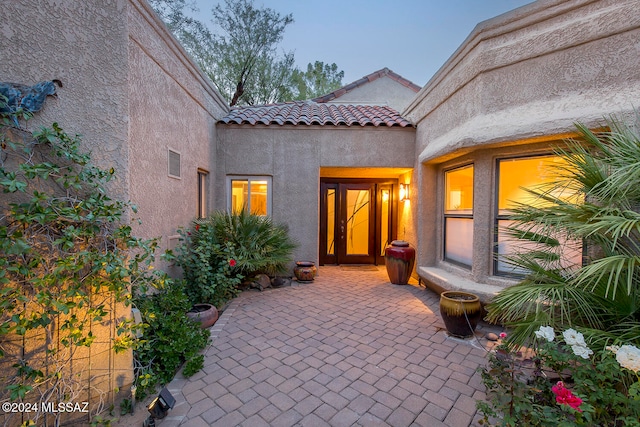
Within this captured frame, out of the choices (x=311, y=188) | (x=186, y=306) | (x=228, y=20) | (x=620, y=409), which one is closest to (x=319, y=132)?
(x=311, y=188)

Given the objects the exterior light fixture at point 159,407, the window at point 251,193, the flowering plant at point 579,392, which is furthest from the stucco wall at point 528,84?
the exterior light fixture at point 159,407

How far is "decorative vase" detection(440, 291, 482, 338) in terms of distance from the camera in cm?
469

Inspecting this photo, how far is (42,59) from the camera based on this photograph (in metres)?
2.87

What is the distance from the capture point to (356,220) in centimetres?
1047

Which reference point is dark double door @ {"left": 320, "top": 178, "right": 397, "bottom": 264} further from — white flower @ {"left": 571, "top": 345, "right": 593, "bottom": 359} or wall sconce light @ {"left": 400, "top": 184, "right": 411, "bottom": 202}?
white flower @ {"left": 571, "top": 345, "right": 593, "bottom": 359}

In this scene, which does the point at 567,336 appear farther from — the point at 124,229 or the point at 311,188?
the point at 311,188

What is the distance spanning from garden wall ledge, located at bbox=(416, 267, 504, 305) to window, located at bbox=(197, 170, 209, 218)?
6.03 m

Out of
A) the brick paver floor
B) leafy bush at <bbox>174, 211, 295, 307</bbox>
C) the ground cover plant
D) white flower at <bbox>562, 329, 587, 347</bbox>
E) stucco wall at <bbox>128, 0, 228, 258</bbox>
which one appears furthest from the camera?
leafy bush at <bbox>174, 211, 295, 307</bbox>

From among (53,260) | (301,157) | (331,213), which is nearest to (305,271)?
(331,213)

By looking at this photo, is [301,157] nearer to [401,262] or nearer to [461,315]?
[401,262]

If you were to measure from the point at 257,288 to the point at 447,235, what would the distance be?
5.11m

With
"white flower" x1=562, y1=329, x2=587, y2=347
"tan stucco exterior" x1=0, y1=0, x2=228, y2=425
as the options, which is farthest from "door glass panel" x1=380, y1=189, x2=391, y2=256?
"tan stucco exterior" x1=0, y1=0, x2=228, y2=425

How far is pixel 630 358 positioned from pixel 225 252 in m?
6.14

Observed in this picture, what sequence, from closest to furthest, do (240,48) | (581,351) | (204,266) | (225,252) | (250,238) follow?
(581,351), (204,266), (225,252), (250,238), (240,48)
